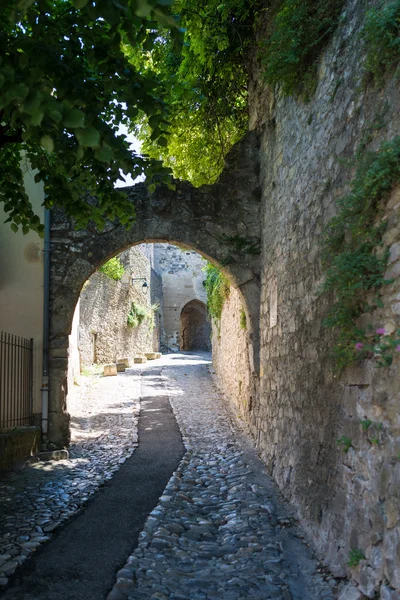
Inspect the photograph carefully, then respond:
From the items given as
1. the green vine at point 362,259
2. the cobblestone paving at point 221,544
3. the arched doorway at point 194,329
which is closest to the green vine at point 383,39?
the green vine at point 362,259

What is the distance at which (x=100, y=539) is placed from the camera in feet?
12.3

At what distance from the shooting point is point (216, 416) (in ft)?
30.0

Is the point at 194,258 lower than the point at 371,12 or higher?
higher

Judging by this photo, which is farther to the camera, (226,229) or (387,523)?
(226,229)

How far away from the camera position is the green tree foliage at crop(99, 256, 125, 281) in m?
17.4

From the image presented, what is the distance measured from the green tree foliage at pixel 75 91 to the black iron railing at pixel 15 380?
2.50 meters

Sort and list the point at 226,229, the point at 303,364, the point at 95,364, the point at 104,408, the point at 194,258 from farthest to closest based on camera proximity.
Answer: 1. the point at 194,258
2. the point at 95,364
3. the point at 104,408
4. the point at 226,229
5. the point at 303,364

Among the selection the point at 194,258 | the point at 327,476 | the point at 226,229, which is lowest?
the point at 327,476

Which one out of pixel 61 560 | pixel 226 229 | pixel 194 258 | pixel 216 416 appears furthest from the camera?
pixel 194 258

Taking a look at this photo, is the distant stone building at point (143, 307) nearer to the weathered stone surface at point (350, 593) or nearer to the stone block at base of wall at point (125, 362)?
the stone block at base of wall at point (125, 362)

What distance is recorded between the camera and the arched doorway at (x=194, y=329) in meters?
32.3

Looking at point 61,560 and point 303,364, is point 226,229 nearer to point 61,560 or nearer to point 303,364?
point 303,364

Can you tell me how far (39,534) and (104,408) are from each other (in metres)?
6.21

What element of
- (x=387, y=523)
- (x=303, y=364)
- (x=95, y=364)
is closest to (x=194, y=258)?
(x=95, y=364)
